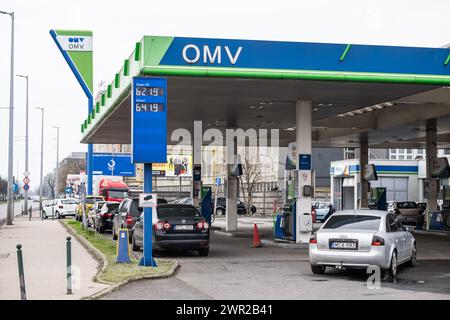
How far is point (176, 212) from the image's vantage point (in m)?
19.7

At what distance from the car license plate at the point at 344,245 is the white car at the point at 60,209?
42.4m

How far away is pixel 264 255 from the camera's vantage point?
20.5 metres

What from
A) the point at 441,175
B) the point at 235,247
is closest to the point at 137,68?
the point at 235,247

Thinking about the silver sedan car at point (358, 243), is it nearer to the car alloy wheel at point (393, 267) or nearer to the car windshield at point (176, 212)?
the car alloy wheel at point (393, 267)

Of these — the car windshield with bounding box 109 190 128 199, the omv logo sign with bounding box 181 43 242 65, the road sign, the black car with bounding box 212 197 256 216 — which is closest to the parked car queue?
the road sign

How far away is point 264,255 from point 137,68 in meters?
6.15

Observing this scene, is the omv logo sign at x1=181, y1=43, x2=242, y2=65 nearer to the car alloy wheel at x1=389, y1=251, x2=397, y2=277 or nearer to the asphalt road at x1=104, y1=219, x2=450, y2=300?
the asphalt road at x1=104, y1=219, x2=450, y2=300

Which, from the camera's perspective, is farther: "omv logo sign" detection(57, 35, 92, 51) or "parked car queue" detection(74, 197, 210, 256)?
"omv logo sign" detection(57, 35, 92, 51)

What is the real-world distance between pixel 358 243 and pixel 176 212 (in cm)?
646

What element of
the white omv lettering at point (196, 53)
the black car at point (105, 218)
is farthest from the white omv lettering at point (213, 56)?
the black car at point (105, 218)

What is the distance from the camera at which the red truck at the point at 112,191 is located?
53088 mm

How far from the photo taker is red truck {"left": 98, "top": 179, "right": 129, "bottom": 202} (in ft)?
174

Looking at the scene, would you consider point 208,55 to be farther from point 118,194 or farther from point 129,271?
point 118,194

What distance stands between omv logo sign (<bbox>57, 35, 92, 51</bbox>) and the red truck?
1469 centimetres
